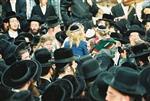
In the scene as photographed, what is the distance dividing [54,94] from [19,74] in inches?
47.8

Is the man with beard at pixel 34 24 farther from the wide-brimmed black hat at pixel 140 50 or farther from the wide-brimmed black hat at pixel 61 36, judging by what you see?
the wide-brimmed black hat at pixel 140 50

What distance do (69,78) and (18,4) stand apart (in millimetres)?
7416

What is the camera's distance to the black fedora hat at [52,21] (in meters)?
13.9

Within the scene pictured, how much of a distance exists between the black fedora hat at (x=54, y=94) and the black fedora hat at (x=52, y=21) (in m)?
6.50

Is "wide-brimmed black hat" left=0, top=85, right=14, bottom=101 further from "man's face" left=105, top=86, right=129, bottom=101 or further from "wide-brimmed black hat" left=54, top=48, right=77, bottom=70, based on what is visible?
"wide-brimmed black hat" left=54, top=48, right=77, bottom=70

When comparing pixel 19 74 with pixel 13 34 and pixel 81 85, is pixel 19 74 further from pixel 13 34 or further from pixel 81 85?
pixel 13 34

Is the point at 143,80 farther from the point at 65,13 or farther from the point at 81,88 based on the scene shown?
the point at 65,13

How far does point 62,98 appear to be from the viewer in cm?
697

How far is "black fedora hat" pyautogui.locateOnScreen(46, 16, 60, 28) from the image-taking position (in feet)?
45.5

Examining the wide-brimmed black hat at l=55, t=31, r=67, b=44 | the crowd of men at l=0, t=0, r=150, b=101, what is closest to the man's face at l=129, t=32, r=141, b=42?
the crowd of men at l=0, t=0, r=150, b=101

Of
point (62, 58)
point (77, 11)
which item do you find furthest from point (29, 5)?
point (62, 58)

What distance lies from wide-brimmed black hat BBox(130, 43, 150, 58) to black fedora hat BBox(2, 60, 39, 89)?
2.25 metres

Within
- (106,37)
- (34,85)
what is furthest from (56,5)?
(34,85)

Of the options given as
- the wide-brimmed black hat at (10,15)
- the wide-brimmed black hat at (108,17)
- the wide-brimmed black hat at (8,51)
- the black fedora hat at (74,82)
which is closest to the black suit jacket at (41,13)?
the wide-brimmed black hat at (10,15)
